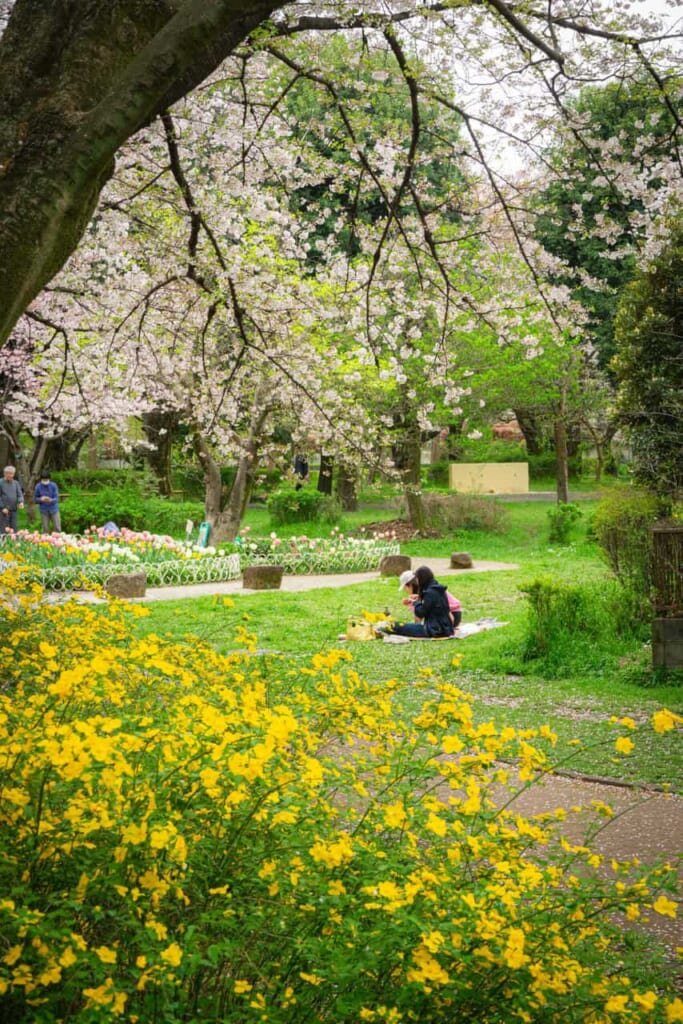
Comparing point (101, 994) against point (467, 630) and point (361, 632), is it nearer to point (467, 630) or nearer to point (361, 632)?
point (361, 632)

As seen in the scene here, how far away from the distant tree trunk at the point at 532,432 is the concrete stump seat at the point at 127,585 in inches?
674

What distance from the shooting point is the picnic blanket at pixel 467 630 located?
10.3m

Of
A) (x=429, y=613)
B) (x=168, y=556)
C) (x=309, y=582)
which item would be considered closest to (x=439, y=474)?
(x=309, y=582)

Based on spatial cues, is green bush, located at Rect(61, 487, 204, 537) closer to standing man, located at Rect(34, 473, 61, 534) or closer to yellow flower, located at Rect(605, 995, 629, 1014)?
standing man, located at Rect(34, 473, 61, 534)

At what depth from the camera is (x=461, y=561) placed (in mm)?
16828

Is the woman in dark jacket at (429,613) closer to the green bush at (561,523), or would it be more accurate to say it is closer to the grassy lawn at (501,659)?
the grassy lawn at (501,659)

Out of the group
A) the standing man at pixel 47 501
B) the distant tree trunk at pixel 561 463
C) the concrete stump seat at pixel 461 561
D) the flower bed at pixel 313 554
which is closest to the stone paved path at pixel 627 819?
the concrete stump seat at pixel 461 561

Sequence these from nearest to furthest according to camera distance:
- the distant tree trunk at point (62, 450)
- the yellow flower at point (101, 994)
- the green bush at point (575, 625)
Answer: the yellow flower at point (101, 994) → the green bush at point (575, 625) → the distant tree trunk at point (62, 450)

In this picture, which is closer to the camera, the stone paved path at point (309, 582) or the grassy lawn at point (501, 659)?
the grassy lawn at point (501, 659)

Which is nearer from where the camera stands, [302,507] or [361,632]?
[361,632]

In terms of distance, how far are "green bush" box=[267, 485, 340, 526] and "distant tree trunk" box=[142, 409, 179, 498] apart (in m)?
4.79

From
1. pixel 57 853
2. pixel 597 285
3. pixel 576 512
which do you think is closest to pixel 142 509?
pixel 576 512

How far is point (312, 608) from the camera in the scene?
12.4 metres

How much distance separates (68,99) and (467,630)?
8304 mm
